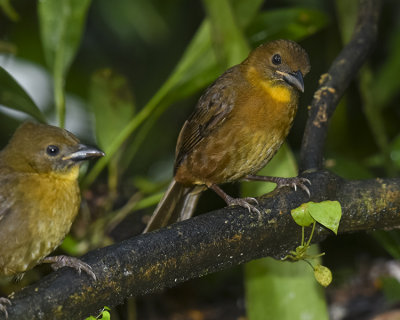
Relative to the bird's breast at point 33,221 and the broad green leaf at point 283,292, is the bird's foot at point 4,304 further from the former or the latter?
the broad green leaf at point 283,292

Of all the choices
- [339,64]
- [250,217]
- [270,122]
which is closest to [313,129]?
[270,122]

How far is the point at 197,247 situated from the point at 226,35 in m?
1.27

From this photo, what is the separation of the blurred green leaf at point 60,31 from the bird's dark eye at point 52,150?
931 mm

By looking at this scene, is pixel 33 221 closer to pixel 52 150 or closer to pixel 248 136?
pixel 52 150

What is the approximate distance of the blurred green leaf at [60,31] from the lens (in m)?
3.73

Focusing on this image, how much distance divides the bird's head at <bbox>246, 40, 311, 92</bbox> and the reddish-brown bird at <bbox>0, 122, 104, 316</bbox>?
0.84 m

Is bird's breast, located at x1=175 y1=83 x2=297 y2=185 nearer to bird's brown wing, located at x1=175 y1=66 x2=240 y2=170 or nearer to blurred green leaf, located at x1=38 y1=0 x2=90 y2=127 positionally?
bird's brown wing, located at x1=175 y1=66 x2=240 y2=170

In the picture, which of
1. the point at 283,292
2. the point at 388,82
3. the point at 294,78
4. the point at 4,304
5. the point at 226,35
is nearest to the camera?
the point at 4,304

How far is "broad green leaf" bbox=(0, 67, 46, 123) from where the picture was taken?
10.5ft

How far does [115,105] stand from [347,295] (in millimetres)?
1543

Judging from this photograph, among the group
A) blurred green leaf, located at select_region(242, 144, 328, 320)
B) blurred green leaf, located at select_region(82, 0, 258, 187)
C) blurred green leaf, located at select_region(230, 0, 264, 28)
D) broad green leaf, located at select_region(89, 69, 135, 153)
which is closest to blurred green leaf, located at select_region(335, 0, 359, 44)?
blurred green leaf, located at select_region(230, 0, 264, 28)

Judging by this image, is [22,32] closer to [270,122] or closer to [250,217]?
[270,122]

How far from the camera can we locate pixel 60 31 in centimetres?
376

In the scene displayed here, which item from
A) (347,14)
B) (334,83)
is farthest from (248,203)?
(347,14)
